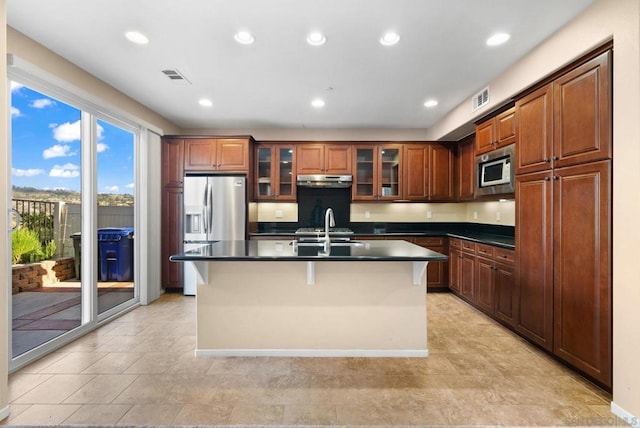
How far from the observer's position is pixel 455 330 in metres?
3.24

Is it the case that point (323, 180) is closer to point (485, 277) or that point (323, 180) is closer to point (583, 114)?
point (485, 277)

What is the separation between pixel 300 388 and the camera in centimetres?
215

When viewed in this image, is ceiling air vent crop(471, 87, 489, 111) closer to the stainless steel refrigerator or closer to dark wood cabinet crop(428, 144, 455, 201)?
dark wood cabinet crop(428, 144, 455, 201)

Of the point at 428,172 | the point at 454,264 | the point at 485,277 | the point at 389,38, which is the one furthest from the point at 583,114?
the point at 428,172

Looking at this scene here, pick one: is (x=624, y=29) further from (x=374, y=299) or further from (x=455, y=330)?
(x=455, y=330)

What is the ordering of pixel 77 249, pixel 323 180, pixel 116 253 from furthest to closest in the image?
1. pixel 323 180
2. pixel 116 253
3. pixel 77 249

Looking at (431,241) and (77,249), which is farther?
(431,241)

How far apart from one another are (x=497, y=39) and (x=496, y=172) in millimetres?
1443

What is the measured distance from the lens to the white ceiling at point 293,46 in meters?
2.14

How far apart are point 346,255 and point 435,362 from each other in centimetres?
118

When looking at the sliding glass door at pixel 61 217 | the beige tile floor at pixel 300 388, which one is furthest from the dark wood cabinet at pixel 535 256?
the sliding glass door at pixel 61 217

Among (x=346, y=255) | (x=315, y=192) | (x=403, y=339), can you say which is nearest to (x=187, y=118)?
(x=315, y=192)

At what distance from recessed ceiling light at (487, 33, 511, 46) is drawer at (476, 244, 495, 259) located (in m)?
2.02

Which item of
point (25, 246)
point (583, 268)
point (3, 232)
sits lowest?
point (583, 268)
